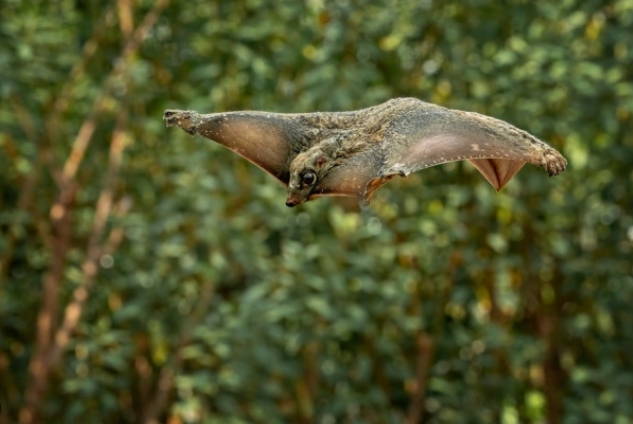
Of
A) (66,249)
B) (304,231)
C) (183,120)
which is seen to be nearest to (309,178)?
(183,120)

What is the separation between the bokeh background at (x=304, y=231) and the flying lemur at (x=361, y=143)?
2164 millimetres

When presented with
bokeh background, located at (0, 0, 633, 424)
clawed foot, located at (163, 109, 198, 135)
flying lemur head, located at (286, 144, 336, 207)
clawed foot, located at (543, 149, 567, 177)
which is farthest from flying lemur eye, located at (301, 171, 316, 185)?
bokeh background, located at (0, 0, 633, 424)

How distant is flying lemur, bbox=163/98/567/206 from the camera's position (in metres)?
1.75

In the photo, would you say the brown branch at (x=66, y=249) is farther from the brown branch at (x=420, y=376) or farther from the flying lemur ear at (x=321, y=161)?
the flying lemur ear at (x=321, y=161)

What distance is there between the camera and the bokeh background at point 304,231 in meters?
4.27

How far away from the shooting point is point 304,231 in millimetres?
4418

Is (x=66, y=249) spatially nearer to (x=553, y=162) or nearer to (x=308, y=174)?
(x=308, y=174)

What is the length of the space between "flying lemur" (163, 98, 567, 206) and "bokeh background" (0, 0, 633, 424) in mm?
2164

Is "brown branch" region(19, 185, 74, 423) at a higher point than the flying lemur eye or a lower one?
lower

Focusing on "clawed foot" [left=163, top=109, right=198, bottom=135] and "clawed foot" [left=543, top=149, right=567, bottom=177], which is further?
"clawed foot" [left=163, top=109, right=198, bottom=135]

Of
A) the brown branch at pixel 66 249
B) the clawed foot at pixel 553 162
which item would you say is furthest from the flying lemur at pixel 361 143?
the brown branch at pixel 66 249

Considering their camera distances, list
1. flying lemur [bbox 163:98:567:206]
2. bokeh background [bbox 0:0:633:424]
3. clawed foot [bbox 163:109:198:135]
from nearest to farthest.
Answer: flying lemur [bbox 163:98:567:206] → clawed foot [bbox 163:109:198:135] → bokeh background [bbox 0:0:633:424]

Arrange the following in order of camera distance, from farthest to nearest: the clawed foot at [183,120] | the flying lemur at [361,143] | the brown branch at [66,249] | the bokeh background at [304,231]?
the brown branch at [66,249], the bokeh background at [304,231], the clawed foot at [183,120], the flying lemur at [361,143]

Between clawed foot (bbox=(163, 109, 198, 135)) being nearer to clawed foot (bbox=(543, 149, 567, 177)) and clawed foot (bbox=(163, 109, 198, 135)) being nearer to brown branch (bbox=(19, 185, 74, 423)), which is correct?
clawed foot (bbox=(543, 149, 567, 177))
